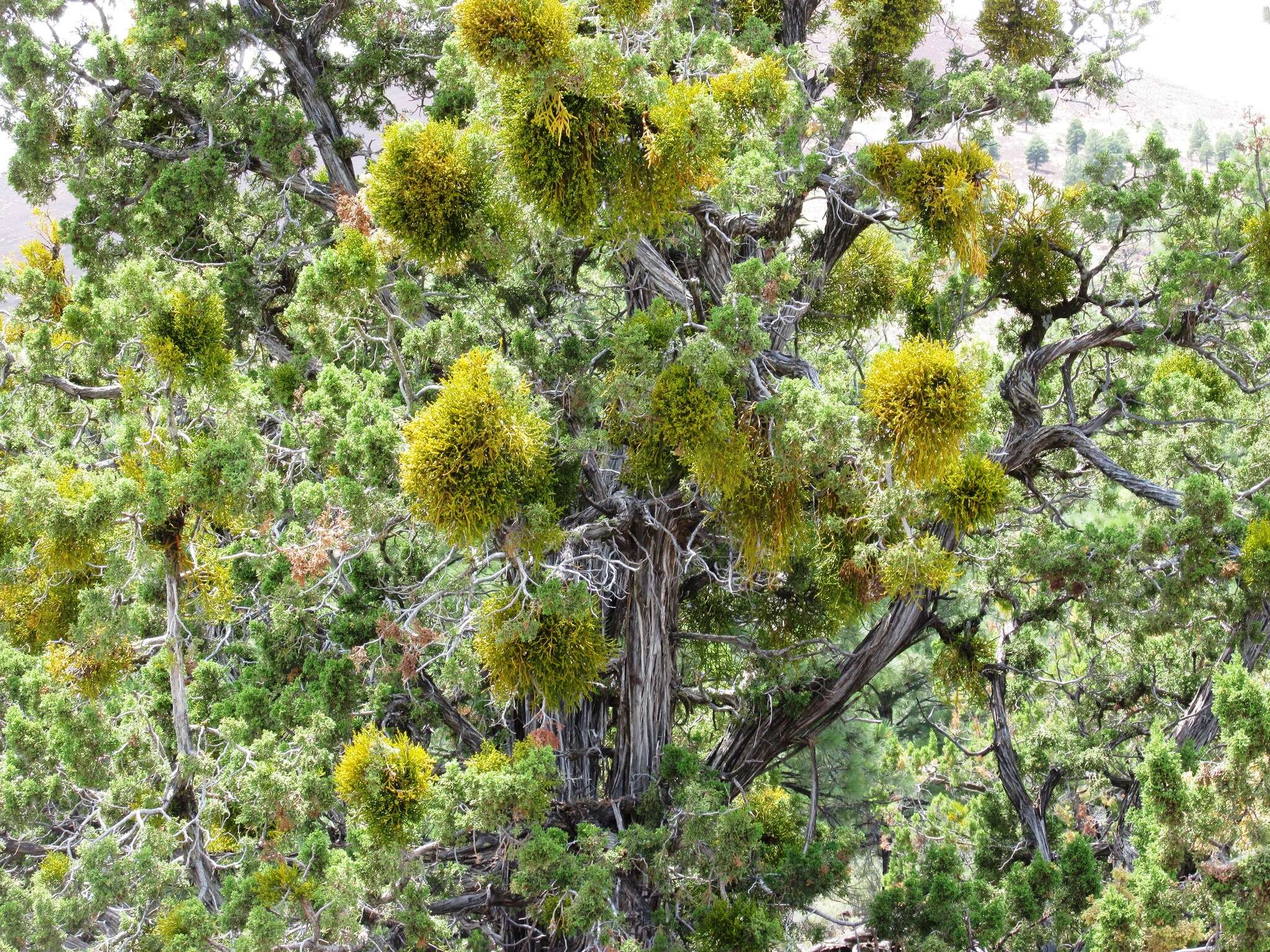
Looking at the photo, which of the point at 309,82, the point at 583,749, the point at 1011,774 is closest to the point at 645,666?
the point at 583,749

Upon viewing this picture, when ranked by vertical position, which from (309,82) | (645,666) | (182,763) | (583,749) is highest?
(309,82)

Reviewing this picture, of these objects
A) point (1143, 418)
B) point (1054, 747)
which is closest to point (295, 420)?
point (1143, 418)

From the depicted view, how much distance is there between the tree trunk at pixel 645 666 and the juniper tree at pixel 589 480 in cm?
3

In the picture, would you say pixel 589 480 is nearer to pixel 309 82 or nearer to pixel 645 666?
pixel 645 666

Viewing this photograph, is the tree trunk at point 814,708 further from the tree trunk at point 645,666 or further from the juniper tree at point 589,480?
the tree trunk at point 645,666

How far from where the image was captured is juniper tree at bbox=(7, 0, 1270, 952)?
165 inches

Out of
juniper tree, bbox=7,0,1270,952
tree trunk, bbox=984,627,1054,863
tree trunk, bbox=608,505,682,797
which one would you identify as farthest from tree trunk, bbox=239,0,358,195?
tree trunk, bbox=984,627,1054,863

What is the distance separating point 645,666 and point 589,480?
94cm

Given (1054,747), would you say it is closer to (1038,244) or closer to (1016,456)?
(1016,456)

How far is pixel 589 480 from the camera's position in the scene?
18.9 feet

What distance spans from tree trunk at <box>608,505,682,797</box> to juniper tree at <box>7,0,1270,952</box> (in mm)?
27

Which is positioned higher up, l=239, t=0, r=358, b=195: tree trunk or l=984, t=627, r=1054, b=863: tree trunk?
l=239, t=0, r=358, b=195: tree trunk

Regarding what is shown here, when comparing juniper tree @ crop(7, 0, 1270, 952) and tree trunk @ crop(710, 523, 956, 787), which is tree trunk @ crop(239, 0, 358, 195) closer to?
juniper tree @ crop(7, 0, 1270, 952)

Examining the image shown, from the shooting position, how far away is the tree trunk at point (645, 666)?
220 inches
